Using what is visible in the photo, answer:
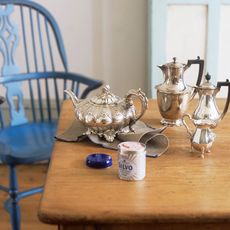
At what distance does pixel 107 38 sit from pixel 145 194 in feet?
5.64

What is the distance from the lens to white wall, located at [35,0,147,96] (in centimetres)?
267

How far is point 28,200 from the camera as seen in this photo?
2.52m

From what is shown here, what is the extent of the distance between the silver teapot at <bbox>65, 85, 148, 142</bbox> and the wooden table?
0.08 m

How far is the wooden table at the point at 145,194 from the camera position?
1.02m

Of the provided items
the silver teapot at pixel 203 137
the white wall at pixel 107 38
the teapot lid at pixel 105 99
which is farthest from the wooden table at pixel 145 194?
the white wall at pixel 107 38

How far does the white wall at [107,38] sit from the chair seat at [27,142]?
0.63 m

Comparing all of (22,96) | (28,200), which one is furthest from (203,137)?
(28,200)

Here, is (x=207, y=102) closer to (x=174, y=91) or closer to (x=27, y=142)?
(x=174, y=91)

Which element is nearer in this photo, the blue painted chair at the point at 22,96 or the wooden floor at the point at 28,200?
the blue painted chair at the point at 22,96

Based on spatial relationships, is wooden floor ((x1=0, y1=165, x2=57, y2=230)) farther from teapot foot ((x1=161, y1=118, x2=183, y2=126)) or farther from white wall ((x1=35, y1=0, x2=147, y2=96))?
teapot foot ((x1=161, y1=118, x2=183, y2=126))

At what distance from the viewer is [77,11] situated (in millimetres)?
2680

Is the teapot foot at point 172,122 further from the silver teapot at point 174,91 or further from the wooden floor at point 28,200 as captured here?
the wooden floor at point 28,200

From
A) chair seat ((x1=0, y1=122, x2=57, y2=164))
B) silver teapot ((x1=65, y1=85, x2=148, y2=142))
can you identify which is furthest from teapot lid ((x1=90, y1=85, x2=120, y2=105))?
chair seat ((x1=0, y1=122, x2=57, y2=164))

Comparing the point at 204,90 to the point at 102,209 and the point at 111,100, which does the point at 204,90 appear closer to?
the point at 111,100
